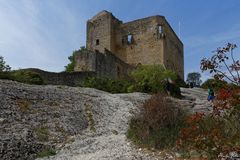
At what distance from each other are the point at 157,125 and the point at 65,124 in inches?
178

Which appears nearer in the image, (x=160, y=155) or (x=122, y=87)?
(x=160, y=155)

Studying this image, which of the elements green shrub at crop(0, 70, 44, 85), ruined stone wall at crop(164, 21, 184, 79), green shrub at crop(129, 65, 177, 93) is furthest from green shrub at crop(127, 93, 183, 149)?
ruined stone wall at crop(164, 21, 184, 79)

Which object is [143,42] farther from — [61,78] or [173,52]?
[61,78]

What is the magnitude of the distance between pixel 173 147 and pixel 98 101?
31.7ft

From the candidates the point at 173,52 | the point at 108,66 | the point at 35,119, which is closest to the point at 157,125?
the point at 35,119

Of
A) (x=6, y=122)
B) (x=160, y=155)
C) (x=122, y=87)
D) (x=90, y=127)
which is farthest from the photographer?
(x=122, y=87)

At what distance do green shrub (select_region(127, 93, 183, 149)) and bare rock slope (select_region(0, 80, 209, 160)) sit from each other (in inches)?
17.9

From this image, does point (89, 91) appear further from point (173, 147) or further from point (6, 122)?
point (173, 147)

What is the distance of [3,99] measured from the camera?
60.2ft

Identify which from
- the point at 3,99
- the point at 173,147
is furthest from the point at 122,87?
the point at 173,147

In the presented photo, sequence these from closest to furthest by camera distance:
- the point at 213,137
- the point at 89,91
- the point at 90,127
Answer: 1. the point at 213,137
2. the point at 90,127
3. the point at 89,91

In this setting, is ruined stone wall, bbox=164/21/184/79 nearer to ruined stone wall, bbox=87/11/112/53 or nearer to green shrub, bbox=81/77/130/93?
ruined stone wall, bbox=87/11/112/53

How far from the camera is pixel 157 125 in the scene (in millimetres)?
13664

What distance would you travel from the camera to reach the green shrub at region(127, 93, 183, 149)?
42.8 feet
